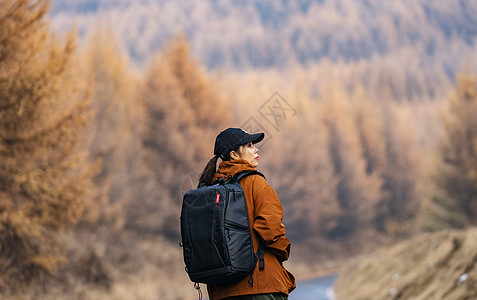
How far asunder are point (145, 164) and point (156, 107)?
2.45m

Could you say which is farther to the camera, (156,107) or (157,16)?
(157,16)

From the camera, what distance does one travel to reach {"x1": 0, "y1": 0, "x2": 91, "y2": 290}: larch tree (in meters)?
10.3

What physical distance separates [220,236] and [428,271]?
6539mm

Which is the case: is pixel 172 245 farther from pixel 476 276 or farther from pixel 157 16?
pixel 157 16

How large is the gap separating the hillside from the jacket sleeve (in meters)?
3.91

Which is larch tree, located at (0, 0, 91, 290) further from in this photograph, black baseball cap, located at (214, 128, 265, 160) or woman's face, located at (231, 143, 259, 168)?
woman's face, located at (231, 143, 259, 168)

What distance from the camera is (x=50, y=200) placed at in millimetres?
10797

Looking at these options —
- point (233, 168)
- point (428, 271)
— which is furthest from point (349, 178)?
point (233, 168)

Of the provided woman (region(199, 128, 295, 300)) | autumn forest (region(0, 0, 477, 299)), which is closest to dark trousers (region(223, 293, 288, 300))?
woman (region(199, 128, 295, 300))

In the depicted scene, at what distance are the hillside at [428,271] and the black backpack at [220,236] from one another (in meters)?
4.06

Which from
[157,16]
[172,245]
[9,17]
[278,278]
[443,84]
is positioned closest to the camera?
[278,278]

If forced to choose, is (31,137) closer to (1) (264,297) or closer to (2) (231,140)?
(2) (231,140)

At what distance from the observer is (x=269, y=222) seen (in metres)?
3.71

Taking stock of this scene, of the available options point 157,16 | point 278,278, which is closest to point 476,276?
point 278,278
